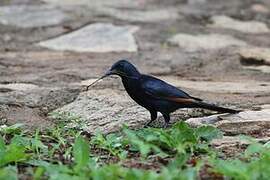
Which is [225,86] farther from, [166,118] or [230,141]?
[230,141]

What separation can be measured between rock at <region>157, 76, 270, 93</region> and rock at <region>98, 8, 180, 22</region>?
2.77 m

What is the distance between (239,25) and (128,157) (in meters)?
4.85

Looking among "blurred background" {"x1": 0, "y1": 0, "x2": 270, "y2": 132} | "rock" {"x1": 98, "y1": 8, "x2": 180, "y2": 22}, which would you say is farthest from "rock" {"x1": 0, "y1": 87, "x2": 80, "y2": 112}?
"rock" {"x1": 98, "y1": 8, "x2": 180, "y2": 22}

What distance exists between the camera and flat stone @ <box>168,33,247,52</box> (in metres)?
6.55

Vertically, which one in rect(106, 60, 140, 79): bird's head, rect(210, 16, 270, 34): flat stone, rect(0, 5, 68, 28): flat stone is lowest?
rect(106, 60, 140, 79): bird's head

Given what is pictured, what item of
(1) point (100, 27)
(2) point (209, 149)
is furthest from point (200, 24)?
(2) point (209, 149)

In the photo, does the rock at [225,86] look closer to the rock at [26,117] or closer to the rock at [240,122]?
the rock at [240,122]

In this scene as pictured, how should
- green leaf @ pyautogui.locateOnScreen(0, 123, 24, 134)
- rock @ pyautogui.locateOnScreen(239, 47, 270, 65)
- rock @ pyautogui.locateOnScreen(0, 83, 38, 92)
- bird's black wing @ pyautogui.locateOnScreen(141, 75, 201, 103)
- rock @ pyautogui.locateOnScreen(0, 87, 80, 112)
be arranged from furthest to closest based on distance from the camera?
rock @ pyautogui.locateOnScreen(239, 47, 270, 65), rock @ pyautogui.locateOnScreen(0, 83, 38, 92), rock @ pyautogui.locateOnScreen(0, 87, 80, 112), bird's black wing @ pyautogui.locateOnScreen(141, 75, 201, 103), green leaf @ pyautogui.locateOnScreen(0, 123, 24, 134)

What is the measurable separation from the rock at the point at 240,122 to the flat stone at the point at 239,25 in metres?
3.64

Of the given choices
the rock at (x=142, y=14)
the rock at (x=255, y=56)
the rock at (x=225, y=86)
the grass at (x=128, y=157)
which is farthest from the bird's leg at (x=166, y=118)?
the rock at (x=142, y=14)

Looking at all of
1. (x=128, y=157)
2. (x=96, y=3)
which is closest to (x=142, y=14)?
(x=96, y=3)

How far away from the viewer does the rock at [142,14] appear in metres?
7.88

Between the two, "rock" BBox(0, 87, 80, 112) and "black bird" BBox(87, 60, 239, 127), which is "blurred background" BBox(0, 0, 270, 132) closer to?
"rock" BBox(0, 87, 80, 112)

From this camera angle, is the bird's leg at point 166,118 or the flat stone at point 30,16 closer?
the bird's leg at point 166,118
